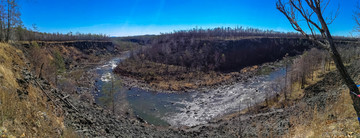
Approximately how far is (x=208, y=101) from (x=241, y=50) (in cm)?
5846

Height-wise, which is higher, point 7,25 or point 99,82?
point 7,25

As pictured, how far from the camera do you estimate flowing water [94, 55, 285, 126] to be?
25.2 metres

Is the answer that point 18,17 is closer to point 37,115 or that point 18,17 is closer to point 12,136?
point 37,115

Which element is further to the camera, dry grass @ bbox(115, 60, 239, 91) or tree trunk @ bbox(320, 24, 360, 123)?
dry grass @ bbox(115, 60, 239, 91)

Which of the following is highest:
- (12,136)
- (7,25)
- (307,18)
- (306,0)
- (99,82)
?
(7,25)

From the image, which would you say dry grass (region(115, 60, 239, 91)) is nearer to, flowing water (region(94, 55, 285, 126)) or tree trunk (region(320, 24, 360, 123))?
flowing water (region(94, 55, 285, 126))

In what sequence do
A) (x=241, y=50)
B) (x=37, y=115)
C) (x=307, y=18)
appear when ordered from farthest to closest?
(x=241, y=50) → (x=37, y=115) → (x=307, y=18)

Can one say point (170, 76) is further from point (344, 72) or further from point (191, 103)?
point (344, 72)

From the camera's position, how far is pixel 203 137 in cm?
1681

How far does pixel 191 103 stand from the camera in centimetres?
3145

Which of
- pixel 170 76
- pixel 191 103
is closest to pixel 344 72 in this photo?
pixel 191 103

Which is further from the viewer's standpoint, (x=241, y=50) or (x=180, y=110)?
(x=241, y=50)

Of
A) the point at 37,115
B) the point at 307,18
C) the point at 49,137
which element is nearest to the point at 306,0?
the point at 307,18

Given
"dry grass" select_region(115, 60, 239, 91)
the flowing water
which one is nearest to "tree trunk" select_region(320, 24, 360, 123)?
the flowing water
